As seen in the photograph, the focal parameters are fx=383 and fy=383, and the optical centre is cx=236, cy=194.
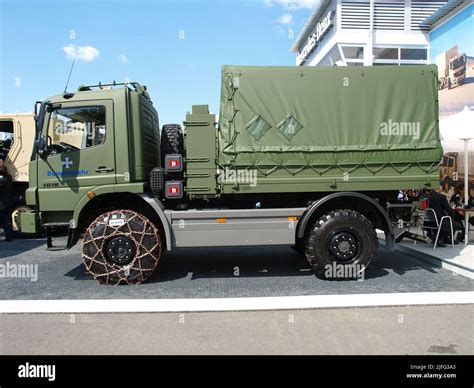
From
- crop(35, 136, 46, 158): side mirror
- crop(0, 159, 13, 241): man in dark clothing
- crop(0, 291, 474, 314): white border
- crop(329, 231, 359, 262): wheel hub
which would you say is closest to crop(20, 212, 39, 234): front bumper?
crop(35, 136, 46, 158): side mirror

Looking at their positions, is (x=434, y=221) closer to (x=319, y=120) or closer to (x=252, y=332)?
(x=319, y=120)

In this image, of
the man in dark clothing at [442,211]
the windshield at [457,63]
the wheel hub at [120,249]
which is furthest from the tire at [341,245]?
the windshield at [457,63]

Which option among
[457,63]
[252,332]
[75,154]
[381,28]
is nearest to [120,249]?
[75,154]

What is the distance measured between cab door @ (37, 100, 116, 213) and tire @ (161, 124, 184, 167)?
2.67ft

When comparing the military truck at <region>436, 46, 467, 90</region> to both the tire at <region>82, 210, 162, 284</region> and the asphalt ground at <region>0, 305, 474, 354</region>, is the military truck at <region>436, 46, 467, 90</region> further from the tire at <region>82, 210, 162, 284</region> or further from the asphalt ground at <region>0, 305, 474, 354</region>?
the tire at <region>82, 210, 162, 284</region>

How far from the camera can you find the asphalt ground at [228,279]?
539 centimetres

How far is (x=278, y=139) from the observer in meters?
5.78

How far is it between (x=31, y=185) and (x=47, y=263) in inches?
83.6

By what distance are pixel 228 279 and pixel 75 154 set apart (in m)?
3.02

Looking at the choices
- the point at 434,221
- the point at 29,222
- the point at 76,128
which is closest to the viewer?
the point at 29,222

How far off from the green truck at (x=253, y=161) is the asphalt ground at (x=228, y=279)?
35cm

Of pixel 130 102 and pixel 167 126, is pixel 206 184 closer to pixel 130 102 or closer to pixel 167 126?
pixel 167 126

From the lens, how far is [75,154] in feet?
18.9
